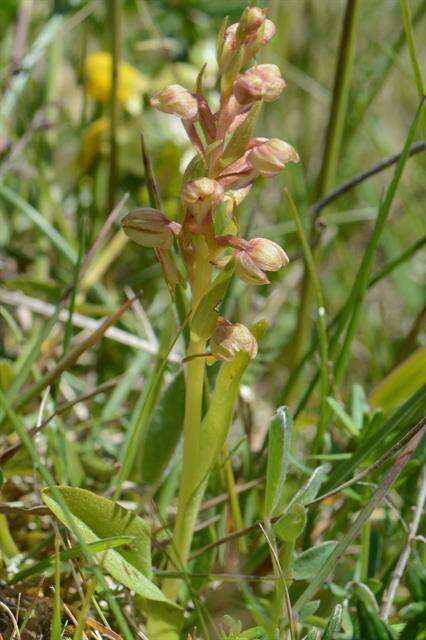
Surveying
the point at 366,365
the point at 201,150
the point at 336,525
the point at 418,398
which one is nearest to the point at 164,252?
the point at 201,150

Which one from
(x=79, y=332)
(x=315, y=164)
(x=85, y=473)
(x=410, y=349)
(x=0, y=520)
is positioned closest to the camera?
(x=0, y=520)

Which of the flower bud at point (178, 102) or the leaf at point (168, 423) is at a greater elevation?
the flower bud at point (178, 102)

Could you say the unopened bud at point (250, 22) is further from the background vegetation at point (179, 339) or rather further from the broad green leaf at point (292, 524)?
the broad green leaf at point (292, 524)

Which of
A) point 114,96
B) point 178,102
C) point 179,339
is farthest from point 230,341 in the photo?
point 114,96

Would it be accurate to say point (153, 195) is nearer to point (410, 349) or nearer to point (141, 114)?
point (410, 349)

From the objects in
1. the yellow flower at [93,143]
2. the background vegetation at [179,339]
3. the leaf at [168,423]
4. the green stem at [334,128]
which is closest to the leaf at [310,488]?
the background vegetation at [179,339]
